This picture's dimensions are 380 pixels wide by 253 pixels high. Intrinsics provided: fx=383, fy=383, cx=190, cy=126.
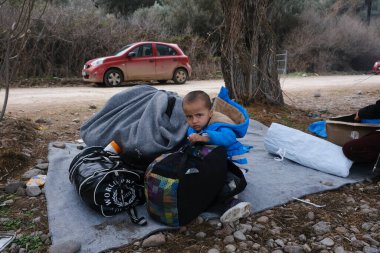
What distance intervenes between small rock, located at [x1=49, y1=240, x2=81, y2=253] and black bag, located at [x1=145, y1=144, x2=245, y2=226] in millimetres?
556

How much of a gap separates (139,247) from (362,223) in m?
1.60

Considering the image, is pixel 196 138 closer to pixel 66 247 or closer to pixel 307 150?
pixel 66 247

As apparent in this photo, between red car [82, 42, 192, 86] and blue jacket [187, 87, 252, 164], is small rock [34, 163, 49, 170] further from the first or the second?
red car [82, 42, 192, 86]

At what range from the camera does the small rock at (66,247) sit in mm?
2275

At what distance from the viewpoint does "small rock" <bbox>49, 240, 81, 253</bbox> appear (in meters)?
2.28

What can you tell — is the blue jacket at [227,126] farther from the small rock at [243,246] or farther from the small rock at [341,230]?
the small rock at [341,230]

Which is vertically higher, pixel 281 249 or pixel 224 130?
pixel 224 130

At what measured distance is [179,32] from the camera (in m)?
19.5

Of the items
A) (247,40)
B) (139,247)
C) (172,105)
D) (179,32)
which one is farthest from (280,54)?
(139,247)

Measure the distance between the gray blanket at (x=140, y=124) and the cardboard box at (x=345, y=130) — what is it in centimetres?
174

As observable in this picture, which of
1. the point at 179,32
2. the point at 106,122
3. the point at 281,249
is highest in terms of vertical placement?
the point at 179,32

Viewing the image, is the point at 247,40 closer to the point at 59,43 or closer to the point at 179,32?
the point at 59,43

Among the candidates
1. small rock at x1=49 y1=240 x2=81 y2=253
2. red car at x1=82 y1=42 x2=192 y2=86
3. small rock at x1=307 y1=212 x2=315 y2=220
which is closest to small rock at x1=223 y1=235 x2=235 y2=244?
small rock at x1=307 y1=212 x2=315 y2=220

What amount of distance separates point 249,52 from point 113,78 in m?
6.73
